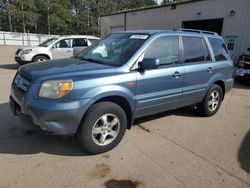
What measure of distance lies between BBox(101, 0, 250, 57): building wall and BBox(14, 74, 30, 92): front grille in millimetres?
12532

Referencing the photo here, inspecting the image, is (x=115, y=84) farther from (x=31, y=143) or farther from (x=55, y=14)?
(x=55, y=14)

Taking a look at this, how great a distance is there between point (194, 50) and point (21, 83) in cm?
→ 327

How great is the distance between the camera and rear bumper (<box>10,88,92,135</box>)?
9.56 feet

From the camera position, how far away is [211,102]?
17.1 ft

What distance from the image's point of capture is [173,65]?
13.7 ft

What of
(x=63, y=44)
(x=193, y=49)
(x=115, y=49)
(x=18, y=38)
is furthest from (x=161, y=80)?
(x=18, y=38)

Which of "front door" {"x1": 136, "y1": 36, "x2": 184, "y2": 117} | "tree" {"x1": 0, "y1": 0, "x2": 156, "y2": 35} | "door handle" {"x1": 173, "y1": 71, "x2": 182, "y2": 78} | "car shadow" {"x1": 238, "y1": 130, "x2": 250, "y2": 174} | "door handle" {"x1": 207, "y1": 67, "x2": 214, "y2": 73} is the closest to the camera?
"car shadow" {"x1": 238, "y1": 130, "x2": 250, "y2": 174}

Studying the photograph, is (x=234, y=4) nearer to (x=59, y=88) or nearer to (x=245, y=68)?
(x=245, y=68)

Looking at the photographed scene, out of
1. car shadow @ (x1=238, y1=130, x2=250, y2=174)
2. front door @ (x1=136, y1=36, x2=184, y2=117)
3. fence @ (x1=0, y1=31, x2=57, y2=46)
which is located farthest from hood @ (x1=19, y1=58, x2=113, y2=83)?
fence @ (x1=0, y1=31, x2=57, y2=46)

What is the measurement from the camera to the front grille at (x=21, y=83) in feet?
10.4

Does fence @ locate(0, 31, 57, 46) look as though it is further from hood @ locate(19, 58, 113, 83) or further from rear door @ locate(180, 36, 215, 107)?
rear door @ locate(180, 36, 215, 107)

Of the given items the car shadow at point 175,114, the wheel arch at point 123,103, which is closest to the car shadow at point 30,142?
the wheel arch at point 123,103

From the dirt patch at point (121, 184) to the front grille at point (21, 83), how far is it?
1662 millimetres

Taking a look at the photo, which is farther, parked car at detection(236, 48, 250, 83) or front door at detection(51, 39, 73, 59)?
front door at detection(51, 39, 73, 59)
